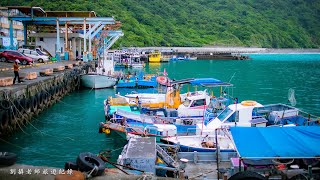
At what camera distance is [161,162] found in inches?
500

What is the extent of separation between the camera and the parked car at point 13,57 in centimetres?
3888

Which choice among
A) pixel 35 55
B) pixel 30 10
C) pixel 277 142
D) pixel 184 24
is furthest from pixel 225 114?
pixel 184 24

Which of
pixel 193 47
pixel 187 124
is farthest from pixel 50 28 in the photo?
pixel 193 47

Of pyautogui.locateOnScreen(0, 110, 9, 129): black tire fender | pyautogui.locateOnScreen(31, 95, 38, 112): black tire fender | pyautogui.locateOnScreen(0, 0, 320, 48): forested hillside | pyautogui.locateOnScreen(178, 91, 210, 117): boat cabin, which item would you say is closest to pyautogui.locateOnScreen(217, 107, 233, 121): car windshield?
pyautogui.locateOnScreen(178, 91, 210, 117): boat cabin

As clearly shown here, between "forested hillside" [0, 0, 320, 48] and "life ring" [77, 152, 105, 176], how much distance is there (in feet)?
350

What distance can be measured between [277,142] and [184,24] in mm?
162155

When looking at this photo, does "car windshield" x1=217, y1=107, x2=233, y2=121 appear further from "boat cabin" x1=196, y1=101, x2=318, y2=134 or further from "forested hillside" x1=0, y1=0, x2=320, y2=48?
"forested hillside" x1=0, y1=0, x2=320, y2=48

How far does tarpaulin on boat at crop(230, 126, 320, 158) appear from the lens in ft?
32.0

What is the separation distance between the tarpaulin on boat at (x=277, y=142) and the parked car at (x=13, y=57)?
32810mm

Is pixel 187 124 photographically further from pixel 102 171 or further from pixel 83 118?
pixel 102 171

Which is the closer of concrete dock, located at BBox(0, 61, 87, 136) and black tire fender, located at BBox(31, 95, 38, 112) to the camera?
concrete dock, located at BBox(0, 61, 87, 136)

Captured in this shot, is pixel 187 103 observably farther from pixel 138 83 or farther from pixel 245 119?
pixel 138 83

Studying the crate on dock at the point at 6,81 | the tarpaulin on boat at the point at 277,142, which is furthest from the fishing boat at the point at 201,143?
the crate on dock at the point at 6,81

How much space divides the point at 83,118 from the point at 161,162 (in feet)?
50.8
